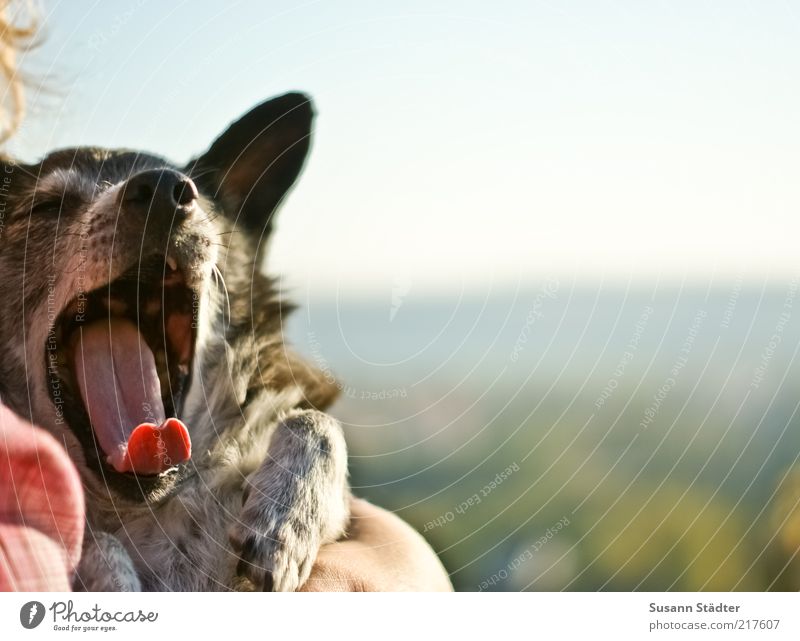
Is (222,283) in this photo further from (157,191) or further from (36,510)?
(36,510)

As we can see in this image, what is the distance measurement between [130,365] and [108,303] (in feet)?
0.89

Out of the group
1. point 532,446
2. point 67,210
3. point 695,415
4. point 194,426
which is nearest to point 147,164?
point 67,210

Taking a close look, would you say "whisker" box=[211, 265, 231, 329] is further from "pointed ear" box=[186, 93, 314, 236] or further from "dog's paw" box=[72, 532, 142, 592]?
"dog's paw" box=[72, 532, 142, 592]

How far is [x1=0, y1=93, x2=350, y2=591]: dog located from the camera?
2.97m

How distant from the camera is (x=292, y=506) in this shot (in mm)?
3023

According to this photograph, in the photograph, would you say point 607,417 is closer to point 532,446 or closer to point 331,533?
point 532,446

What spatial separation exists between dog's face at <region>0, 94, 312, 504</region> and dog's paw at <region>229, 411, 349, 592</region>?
0.35m

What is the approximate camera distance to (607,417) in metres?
3.71

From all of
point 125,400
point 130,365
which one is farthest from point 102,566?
point 130,365

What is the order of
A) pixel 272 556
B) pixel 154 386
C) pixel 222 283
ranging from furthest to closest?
pixel 222 283 < pixel 154 386 < pixel 272 556

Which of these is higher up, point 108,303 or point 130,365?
point 108,303

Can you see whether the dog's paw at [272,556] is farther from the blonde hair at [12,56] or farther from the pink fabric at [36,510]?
the blonde hair at [12,56]
